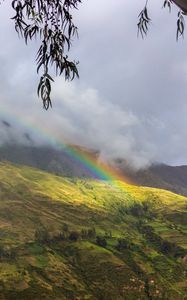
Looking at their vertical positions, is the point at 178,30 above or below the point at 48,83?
above

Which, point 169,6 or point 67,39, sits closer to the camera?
point 67,39

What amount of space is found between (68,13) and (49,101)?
9.85ft

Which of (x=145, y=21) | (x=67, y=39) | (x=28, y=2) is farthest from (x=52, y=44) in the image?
(x=145, y=21)

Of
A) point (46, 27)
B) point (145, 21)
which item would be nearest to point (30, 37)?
point (46, 27)

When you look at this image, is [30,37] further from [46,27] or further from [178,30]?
[178,30]

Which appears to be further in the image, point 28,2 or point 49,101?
point 28,2

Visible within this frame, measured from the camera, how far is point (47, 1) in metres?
14.1

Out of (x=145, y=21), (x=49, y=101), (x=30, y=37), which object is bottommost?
(x=49, y=101)

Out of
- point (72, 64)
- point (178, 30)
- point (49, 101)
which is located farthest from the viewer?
point (178, 30)

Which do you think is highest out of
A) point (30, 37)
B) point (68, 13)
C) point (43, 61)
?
point (68, 13)

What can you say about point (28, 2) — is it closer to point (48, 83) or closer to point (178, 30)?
point (48, 83)

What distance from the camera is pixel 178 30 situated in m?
15.1

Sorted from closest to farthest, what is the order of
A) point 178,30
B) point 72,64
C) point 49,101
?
point 49,101 → point 72,64 → point 178,30

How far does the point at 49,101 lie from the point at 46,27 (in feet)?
8.14
